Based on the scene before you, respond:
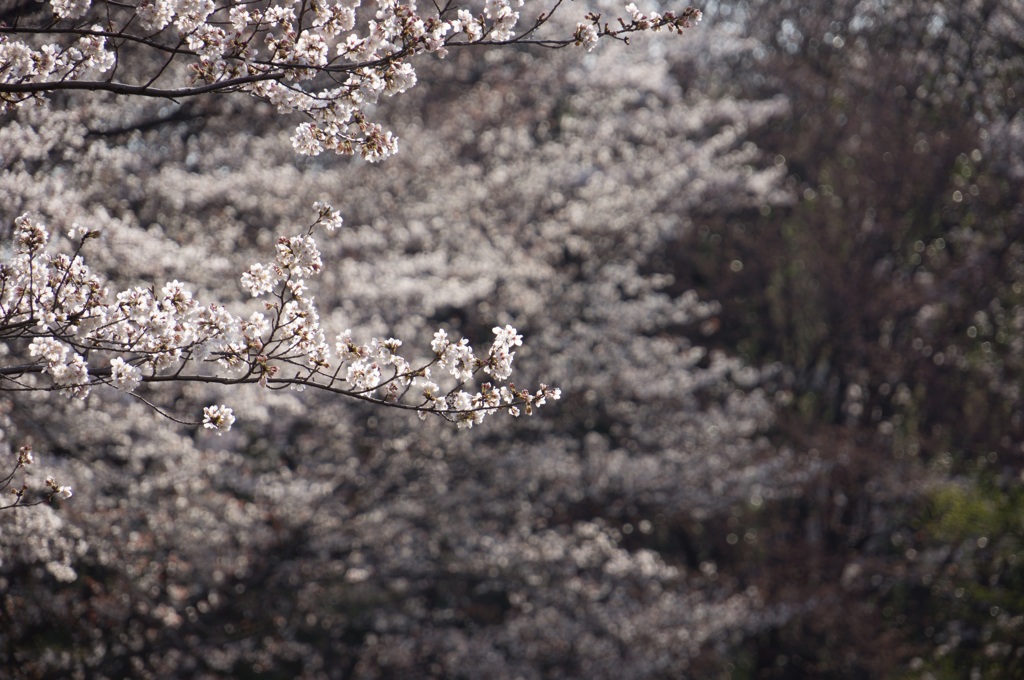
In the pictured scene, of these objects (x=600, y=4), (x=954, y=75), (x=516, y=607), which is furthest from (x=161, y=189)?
(x=954, y=75)

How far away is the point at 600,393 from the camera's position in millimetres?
12688

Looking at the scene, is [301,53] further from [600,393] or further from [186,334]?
[600,393]

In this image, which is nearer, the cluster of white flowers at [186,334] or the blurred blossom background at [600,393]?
the cluster of white flowers at [186,334]

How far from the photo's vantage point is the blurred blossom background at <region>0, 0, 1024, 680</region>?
8.36 meters

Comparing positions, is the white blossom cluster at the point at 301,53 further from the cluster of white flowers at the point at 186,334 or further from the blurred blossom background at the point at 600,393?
the blurred blossom background at the point at 600,393

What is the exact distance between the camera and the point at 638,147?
634 inches

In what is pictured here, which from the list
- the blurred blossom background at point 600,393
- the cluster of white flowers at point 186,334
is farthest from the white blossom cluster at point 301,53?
the blurred blossom background at point 600,393

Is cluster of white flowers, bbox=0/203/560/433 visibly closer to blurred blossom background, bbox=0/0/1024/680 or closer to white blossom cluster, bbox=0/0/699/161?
white blossom cluster, bbox=0/0/699/161

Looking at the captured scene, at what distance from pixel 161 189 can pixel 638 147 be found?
924 cm

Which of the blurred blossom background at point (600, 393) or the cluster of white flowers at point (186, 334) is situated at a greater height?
the cluster of white flowers at point (186, 334)

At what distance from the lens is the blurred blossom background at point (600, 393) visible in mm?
8359

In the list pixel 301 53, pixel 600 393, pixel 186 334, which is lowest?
pixel 600 393

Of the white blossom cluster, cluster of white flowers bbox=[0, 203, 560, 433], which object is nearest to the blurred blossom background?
the white blossom cluster

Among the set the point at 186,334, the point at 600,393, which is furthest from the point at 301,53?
the point at 600,393
